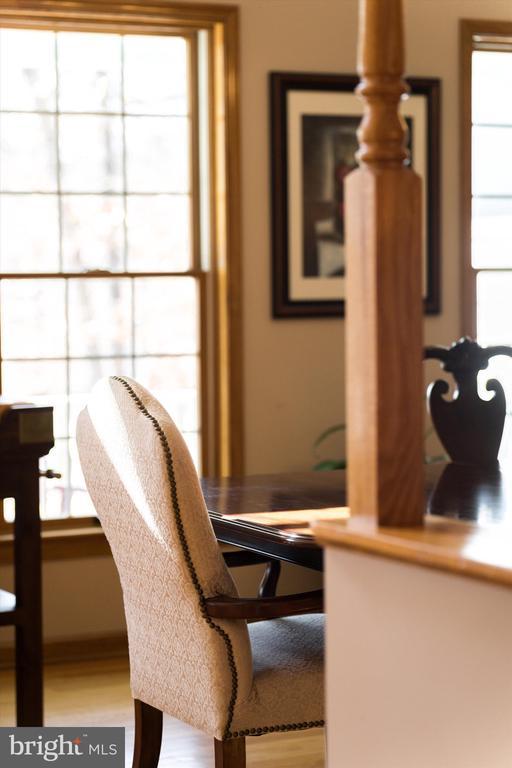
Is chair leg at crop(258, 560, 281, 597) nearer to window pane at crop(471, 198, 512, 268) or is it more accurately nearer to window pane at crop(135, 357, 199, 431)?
window pane at crop(135, 357, 199, 431)

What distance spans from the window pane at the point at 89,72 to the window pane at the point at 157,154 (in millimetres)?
133

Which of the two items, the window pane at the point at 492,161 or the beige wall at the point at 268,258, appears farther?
the window pane at the point at 492,161

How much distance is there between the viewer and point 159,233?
4.93 m

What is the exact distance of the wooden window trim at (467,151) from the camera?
17.0 feet

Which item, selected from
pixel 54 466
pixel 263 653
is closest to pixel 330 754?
pixel 263 653

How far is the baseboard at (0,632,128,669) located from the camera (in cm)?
468

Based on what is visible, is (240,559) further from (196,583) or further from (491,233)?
(491,233)

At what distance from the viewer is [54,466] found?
4805 mm

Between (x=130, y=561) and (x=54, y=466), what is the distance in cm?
205

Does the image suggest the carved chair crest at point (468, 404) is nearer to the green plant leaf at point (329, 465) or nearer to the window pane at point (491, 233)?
the green plant leaf at point (329, 465)

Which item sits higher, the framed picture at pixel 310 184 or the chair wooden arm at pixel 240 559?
the framed picture at pixel 310 184

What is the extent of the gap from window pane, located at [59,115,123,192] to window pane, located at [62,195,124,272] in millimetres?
52

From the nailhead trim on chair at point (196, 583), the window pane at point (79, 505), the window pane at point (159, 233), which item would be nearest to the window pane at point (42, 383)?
the window pane at point (79, 505)

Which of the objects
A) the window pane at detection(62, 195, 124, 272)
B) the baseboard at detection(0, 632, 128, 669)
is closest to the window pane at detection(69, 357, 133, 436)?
the window pane at detection(62, 195, 124, 272)
